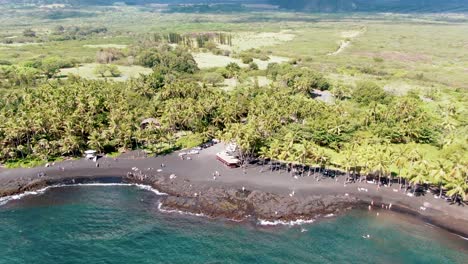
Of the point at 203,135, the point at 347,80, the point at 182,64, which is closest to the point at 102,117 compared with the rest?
the point at 203,135

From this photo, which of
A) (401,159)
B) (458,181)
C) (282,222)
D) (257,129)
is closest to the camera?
(282,222)

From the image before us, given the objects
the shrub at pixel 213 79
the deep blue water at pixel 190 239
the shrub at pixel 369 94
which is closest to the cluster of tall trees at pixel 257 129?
the deep blue water at pixel 190 239

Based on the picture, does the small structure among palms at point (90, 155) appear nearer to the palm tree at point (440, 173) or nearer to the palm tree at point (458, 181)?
the palm tree at point (440, 173)

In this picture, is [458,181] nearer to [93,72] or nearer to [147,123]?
[147,123]

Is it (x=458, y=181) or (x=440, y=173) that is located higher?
(x=440, y=173)

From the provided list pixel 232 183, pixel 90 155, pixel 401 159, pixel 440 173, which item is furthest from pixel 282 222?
pixel 90 155

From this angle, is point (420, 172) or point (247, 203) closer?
point (420, 172)

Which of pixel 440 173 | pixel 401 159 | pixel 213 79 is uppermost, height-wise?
pixel 213 79

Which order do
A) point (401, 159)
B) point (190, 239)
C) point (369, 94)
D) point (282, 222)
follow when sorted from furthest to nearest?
point (369, 94), point (401, 159), point (282, 222), point (190, 239)
